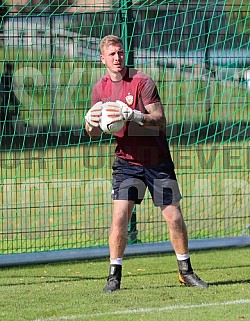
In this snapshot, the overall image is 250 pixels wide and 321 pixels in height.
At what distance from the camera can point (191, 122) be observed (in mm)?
Result: 10602

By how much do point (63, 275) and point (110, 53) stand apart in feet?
7.79

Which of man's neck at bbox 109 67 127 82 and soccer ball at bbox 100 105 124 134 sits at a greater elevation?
man's neck at bbox 109 67 127 82

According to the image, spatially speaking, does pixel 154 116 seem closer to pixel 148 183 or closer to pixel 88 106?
pixel 148 183

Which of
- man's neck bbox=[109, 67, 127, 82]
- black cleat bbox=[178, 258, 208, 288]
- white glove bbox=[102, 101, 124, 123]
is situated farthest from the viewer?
black cleat bbox=[178, 258, 208, 288]

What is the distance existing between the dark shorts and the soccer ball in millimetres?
492

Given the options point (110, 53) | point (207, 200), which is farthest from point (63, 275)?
point (207, 200)

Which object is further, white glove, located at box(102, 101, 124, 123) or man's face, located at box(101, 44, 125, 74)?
man's face, located at box(101, 44, 125, 74)

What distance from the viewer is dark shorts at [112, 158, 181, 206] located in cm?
737

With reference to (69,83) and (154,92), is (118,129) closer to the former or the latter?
(154,92)

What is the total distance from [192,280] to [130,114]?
1538mm

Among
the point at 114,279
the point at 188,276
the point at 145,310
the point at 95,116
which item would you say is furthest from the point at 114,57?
the point at 145,310

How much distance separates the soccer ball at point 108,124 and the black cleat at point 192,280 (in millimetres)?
1402

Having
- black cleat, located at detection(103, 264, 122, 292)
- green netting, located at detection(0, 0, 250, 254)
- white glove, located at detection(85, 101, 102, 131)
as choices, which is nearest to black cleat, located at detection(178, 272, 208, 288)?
black cleat, located at detection(103, 264, 122, 292)

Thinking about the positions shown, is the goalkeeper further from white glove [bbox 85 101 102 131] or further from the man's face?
white glove [bbox 85 101 102 131]
